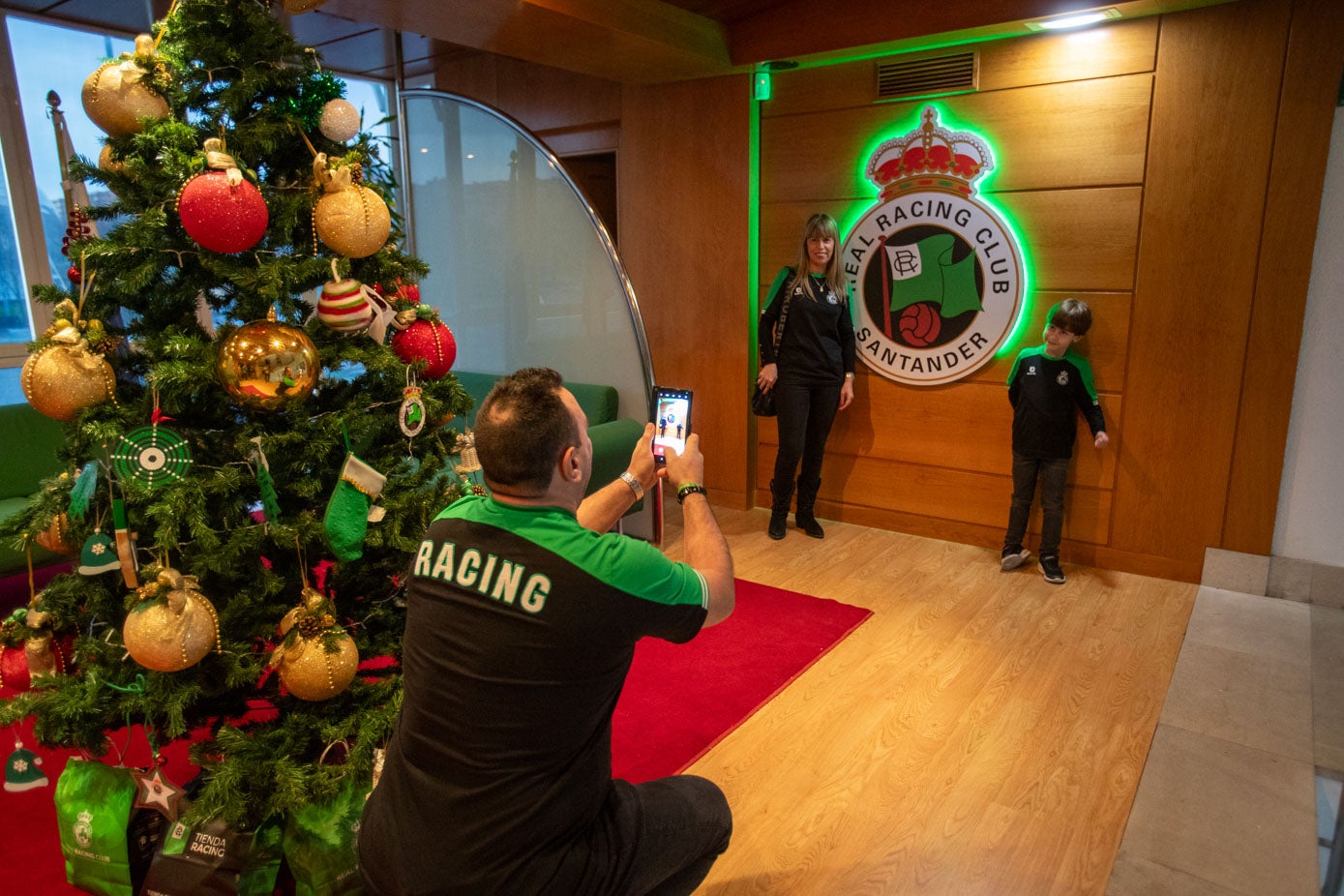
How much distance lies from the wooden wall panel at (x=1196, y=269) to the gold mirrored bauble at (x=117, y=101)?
3.76m

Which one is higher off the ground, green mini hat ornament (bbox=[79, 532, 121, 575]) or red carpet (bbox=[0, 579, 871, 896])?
green mini hat ornament (bbox=[79, 532, 121, 575])

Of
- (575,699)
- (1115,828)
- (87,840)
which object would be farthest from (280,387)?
(1115,828)

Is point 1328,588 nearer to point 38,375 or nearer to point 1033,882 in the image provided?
point 1033,882

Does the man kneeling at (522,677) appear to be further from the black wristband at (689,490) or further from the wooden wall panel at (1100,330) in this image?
the wooden wall panel at (1100,330)

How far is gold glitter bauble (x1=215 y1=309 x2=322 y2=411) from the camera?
1876 millimetres

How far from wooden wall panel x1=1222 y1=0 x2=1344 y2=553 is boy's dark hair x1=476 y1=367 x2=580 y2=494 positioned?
3.43 meters

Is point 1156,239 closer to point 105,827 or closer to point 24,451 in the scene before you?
point 105,827

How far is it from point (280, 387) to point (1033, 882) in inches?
84.8

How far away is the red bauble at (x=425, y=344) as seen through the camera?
7.22ft

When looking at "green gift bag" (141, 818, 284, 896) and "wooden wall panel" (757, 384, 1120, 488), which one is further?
"wooden wall panel" (757, 384, 1120, 488)

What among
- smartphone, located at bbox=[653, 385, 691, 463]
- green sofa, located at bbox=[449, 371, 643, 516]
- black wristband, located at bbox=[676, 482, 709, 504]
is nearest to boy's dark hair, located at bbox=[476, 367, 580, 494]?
black wristband, located at bbox=[676, 482, 709, 504]

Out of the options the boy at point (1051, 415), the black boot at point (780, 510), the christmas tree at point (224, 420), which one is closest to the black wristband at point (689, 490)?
the christmas tree at point (224, 420)

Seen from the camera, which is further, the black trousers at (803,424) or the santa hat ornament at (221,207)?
the black trousers at (803,424)

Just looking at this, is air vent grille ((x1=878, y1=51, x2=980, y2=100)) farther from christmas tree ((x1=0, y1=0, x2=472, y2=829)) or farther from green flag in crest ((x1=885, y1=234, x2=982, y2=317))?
christmas tree ((x1=0, y1=0, x2=472, y2=829))
